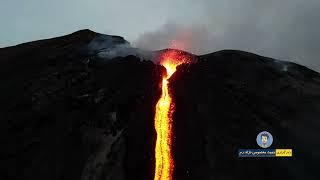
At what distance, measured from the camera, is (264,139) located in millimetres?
38031

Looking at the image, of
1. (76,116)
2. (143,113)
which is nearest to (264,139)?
(143,113)

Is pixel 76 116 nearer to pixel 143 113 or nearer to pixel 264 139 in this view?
pixel 143 113

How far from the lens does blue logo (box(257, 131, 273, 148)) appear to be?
37656 mm

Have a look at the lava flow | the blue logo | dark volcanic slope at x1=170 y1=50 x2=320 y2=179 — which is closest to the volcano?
dark volcanic slope at x1=170 y1=50 x2=320 y2=179

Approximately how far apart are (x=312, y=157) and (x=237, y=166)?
6379mm

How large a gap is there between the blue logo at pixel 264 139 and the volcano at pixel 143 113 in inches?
16.4

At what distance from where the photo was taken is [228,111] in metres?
40.2

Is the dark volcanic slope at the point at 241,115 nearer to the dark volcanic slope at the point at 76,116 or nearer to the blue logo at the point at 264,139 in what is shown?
the blue logo at the point at 264,139

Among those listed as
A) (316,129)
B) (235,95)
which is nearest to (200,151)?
(235,95)

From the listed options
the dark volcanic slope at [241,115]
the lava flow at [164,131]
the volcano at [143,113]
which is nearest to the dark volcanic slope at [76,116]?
the volcano at [143,113]

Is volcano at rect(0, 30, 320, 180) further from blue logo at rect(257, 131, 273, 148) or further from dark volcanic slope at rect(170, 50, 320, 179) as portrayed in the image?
blue logo at rect(257, 131, 273, 148)

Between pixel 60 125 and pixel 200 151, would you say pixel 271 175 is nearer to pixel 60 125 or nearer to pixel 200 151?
pixel 200 151

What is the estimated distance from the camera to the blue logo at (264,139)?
37.7m

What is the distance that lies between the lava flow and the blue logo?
7.11m
